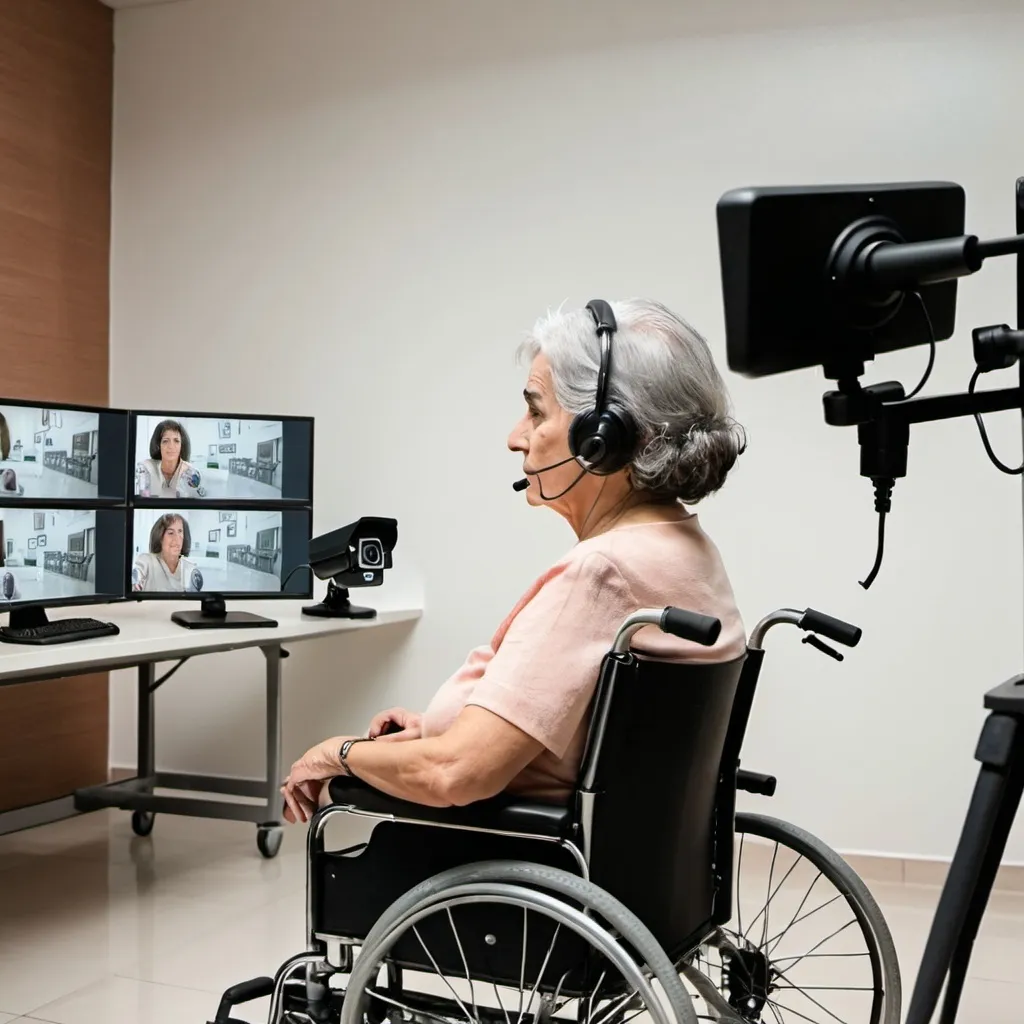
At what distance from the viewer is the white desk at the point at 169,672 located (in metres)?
2.80

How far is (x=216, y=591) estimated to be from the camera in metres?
3.45

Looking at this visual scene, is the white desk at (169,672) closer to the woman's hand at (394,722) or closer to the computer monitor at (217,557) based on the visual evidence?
the computer monitor at (217,557)

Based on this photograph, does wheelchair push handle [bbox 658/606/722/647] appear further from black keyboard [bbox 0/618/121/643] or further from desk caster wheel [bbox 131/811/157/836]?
desk caster wheel [bbox 131/811/157/836]

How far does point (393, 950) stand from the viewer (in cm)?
160

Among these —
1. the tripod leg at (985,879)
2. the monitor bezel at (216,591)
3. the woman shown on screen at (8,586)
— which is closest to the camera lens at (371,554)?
the monitor bezel at (216,591)

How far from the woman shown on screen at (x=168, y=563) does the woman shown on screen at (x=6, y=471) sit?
522 mm

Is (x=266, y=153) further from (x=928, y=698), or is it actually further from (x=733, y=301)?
(x=733, y=301)

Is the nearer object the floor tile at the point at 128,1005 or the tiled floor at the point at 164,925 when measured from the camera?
the floor tile at the point at 128,1005

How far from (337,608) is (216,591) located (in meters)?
0.40

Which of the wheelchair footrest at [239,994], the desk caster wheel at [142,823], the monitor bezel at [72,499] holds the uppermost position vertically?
the monitor bezel at [72,499]

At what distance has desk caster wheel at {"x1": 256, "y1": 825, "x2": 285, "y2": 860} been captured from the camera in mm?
3557

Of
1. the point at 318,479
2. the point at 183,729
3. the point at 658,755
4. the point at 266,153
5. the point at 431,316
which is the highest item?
the point at 266,153

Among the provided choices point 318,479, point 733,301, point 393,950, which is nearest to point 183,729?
point 318,479

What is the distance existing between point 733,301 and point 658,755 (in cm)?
73
